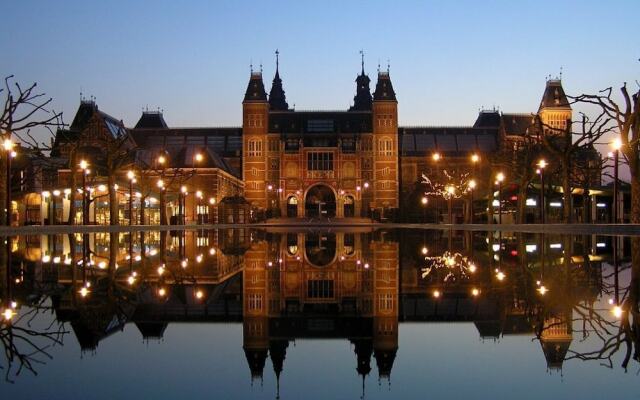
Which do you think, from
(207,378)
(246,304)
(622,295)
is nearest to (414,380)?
(207,378)

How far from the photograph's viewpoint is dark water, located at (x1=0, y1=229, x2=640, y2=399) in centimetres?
274

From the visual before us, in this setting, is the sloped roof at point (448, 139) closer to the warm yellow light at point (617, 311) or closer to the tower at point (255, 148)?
the tower at point (255, 148)

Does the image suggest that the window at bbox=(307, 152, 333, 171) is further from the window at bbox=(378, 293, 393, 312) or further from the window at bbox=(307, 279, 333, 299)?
the window at bbox=(378, 293, 393, 312)

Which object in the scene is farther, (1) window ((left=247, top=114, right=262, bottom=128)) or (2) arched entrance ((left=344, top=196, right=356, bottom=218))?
(1) window ((left=247, top=114, right=262, bottom=128))

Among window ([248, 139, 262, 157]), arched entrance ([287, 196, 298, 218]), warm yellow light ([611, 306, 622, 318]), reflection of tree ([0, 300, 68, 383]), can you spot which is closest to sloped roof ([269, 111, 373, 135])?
window ([248, 139, 262, 157])

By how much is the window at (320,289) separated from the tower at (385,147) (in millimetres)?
74184

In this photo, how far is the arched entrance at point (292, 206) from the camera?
270 ft

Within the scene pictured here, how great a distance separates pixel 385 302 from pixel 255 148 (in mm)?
78681

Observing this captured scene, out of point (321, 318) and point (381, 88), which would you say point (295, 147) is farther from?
point (321, 318)

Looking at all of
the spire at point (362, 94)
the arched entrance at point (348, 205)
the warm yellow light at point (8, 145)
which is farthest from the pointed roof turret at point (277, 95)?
the warm yellow light at point (8, 145)

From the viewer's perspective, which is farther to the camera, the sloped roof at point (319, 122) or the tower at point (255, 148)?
the sloped roof at point (319, 122)

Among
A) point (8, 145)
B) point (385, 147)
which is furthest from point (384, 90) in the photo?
point (8, 145)

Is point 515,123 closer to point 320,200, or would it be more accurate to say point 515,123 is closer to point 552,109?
point 552,109

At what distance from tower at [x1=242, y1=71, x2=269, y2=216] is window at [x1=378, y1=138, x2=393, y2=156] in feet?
45.8
